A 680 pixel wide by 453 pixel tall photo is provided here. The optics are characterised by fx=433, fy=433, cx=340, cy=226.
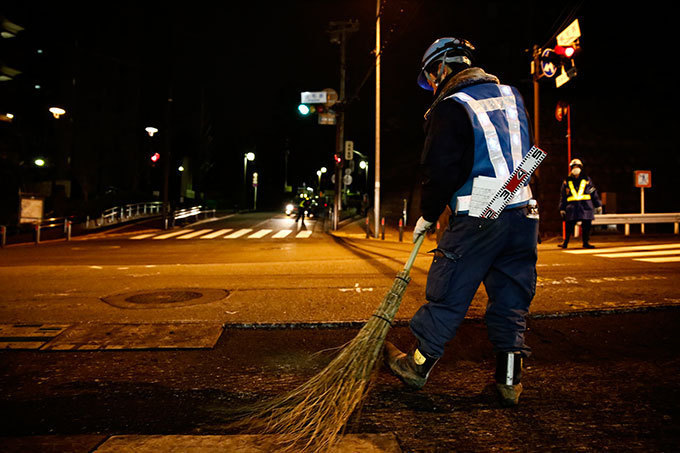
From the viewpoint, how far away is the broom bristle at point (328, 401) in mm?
1979

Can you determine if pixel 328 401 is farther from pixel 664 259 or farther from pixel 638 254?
pixel 638 254

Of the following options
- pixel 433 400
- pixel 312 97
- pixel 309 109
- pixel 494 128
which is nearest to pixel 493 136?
pixel 494 128

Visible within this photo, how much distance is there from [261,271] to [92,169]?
33.7 meters

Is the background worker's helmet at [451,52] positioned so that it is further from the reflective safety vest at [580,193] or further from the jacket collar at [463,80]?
the reflective safety vest at [580,193]

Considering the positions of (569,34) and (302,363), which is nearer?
(302,363)

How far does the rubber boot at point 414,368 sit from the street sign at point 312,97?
18.5 meters

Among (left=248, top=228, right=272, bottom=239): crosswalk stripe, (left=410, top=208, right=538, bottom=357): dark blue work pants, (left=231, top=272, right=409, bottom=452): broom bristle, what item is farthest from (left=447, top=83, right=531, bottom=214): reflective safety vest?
(left=248, top=228, right=272, bottom=239): crosswalk stripe

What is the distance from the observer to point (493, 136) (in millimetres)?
2348

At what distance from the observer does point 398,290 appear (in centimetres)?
254

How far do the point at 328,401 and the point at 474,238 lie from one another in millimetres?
1133

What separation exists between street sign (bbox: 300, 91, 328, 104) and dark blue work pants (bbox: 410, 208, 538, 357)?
60.1 ft

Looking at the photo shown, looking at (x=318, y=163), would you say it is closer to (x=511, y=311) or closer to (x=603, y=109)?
(x=603, y=109)

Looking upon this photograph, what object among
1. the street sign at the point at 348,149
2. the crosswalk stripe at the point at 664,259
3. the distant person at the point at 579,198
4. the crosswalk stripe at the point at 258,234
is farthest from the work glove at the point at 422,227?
the street sign at the point at 348,149

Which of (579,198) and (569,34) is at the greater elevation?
(569,34)
